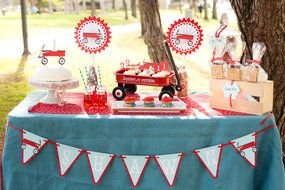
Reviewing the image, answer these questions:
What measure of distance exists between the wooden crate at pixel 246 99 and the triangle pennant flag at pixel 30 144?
792mm

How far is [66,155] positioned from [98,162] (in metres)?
0.14

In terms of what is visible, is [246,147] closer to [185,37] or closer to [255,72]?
[255,72]

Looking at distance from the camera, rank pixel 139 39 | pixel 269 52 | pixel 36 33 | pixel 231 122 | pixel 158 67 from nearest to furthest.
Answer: pixel 231 122 → pixel 158 67 → pixel 269 52 → pixel 139 39 → pixel 36 33

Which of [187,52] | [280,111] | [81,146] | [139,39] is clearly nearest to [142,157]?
[81,146]

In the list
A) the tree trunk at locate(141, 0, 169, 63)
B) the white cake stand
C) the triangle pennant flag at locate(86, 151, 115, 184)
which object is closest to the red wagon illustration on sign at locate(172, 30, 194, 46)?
the white cake stand

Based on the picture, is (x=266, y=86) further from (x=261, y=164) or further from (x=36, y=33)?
(x=36, y=33)

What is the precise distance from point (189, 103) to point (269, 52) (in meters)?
0.55

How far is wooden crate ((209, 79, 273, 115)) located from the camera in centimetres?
212

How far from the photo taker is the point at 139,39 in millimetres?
13164

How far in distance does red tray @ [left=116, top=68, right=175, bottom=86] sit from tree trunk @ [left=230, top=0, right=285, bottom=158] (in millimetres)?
541

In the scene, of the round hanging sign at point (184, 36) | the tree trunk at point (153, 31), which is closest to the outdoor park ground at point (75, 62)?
the tree trunk at point (153, 31)

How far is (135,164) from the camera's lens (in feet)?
7.01

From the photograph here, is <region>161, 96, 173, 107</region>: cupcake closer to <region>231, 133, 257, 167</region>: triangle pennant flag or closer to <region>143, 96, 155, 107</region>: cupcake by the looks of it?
<region>143, 96, 155, 107</region>: cupcake

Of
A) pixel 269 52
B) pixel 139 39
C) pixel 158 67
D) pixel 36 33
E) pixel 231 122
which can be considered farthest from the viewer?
pixel 36 33
